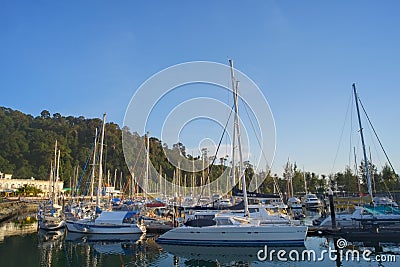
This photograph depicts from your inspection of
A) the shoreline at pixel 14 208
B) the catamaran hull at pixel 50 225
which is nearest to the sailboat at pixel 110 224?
the catamaran hull at pixel 50 225

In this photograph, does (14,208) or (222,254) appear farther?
(14,208)

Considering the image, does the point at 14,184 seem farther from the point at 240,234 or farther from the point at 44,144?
the point at 240,234

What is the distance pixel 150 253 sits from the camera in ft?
77.7

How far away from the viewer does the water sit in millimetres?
21000

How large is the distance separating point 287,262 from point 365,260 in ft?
16.0

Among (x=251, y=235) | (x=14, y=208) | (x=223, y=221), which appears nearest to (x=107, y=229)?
(x=223, y=221)

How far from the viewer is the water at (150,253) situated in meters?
21.0

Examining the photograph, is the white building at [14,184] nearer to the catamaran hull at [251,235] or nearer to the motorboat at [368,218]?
the catamaran hull at [251,235]

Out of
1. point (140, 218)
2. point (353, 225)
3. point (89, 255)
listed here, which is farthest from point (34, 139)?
point (353, 225)

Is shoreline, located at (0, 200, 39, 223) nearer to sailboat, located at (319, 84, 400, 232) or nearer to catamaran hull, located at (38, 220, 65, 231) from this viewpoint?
catamaran hull, located at (38, 220, 65, 231)

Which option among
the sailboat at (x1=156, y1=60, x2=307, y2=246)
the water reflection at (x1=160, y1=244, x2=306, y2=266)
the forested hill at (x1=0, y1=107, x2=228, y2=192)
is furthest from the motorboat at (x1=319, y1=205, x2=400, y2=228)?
the forested hill at (x1=0, y1=107, x2=228, y2=192)

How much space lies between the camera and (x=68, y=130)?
125438 millimetres

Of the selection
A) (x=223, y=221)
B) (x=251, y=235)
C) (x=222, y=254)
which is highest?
(x=223, y=221)

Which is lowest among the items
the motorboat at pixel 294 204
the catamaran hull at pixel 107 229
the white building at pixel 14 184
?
the catamaran hull at pixel 107 229
